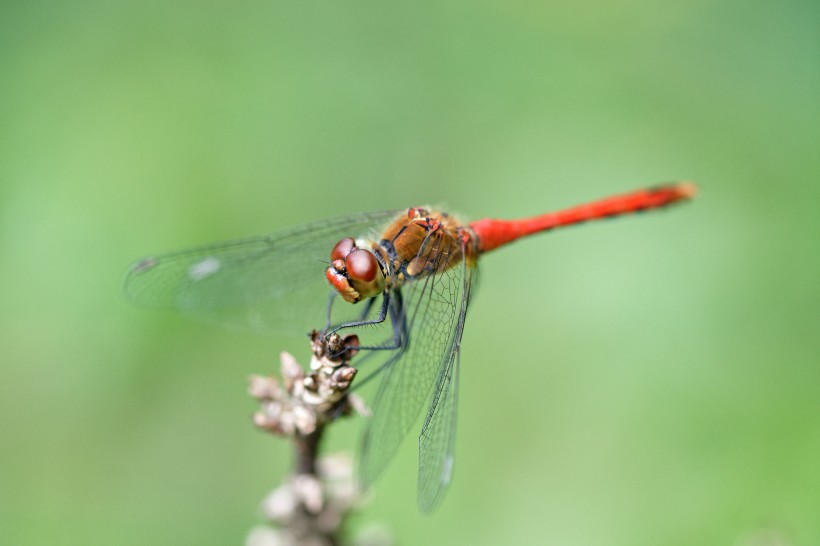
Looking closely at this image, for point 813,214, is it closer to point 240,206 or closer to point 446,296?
point 446,296

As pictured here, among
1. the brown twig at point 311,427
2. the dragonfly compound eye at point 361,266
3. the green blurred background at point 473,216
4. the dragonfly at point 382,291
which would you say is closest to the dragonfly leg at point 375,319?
the dragonfly at point 382,291

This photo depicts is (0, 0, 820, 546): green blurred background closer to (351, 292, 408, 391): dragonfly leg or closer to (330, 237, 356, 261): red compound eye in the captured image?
(351, 292, 408, 391): dragonfly leg

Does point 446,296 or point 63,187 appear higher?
point 63,187

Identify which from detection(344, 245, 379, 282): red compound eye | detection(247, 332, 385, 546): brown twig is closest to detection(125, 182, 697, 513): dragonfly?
detection(344, 245, 379, 282): red compound eye

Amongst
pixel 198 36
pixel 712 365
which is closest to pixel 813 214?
pixel 712 365

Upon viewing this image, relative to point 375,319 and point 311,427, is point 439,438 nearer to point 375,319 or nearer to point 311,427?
point 375,319

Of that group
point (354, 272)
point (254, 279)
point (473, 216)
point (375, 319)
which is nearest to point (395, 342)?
point (375, 319)
